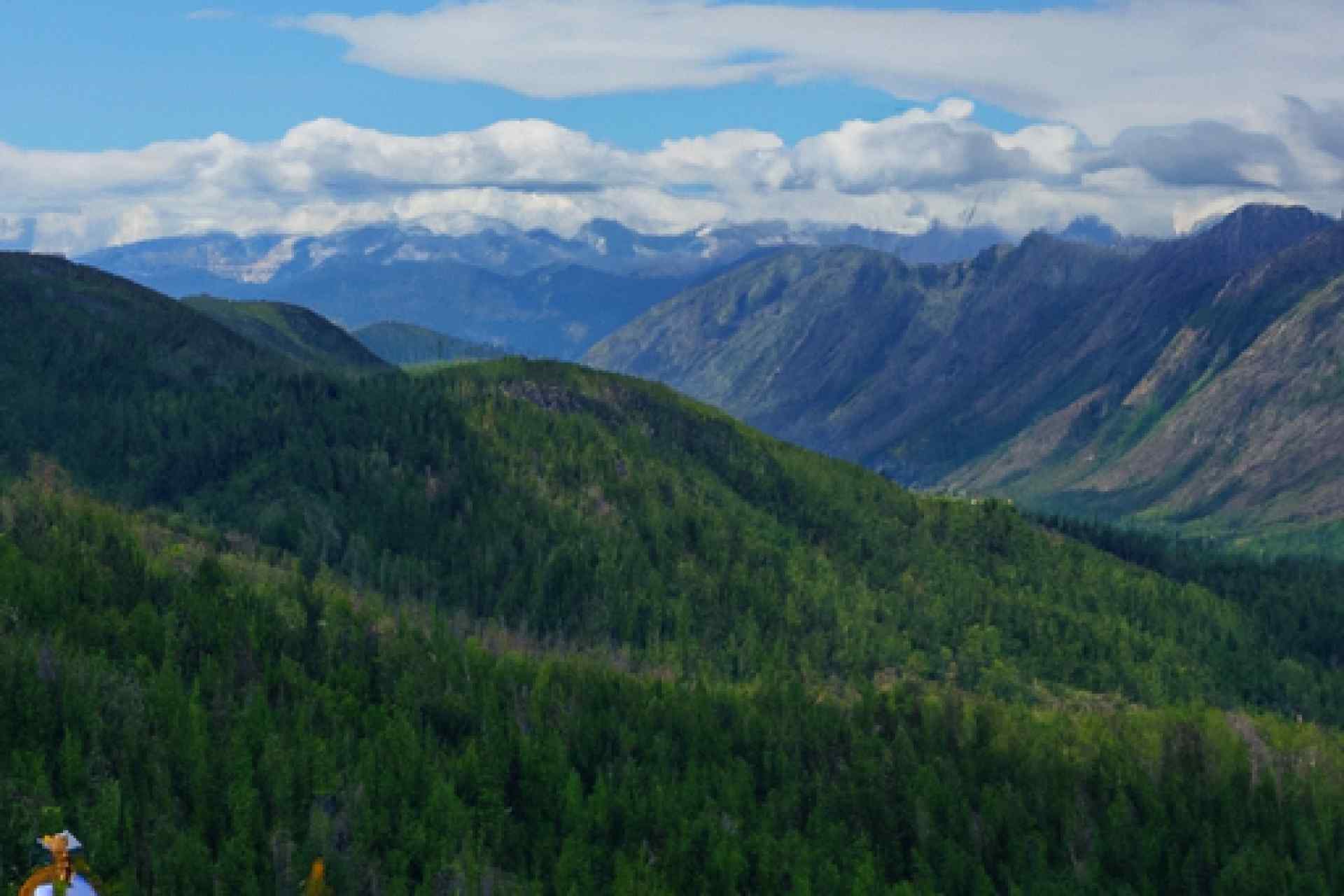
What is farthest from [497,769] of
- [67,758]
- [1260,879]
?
[1260,879]

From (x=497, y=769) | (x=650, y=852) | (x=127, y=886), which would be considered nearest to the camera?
(x=127, y=886)

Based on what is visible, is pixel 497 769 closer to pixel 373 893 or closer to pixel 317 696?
pixel 317 696

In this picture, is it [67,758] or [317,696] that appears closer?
[67,758]

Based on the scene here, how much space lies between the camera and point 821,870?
573 feet

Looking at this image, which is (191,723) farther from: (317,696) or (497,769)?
(497,769)

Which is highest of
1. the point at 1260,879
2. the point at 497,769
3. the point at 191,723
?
the point at 191,723

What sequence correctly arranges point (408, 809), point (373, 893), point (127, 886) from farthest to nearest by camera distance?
point (408, 809), point (373, 893), point (127, 886)

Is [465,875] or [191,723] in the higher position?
[191,723]

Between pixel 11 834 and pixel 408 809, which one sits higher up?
pixel 11 834

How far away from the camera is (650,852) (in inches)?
7087

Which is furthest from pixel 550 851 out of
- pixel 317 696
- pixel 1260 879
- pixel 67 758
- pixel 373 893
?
pixel 1260 879

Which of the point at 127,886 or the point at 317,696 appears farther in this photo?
the point at 317,696

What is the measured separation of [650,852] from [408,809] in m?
34.0

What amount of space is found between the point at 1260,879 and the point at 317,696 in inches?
5654
